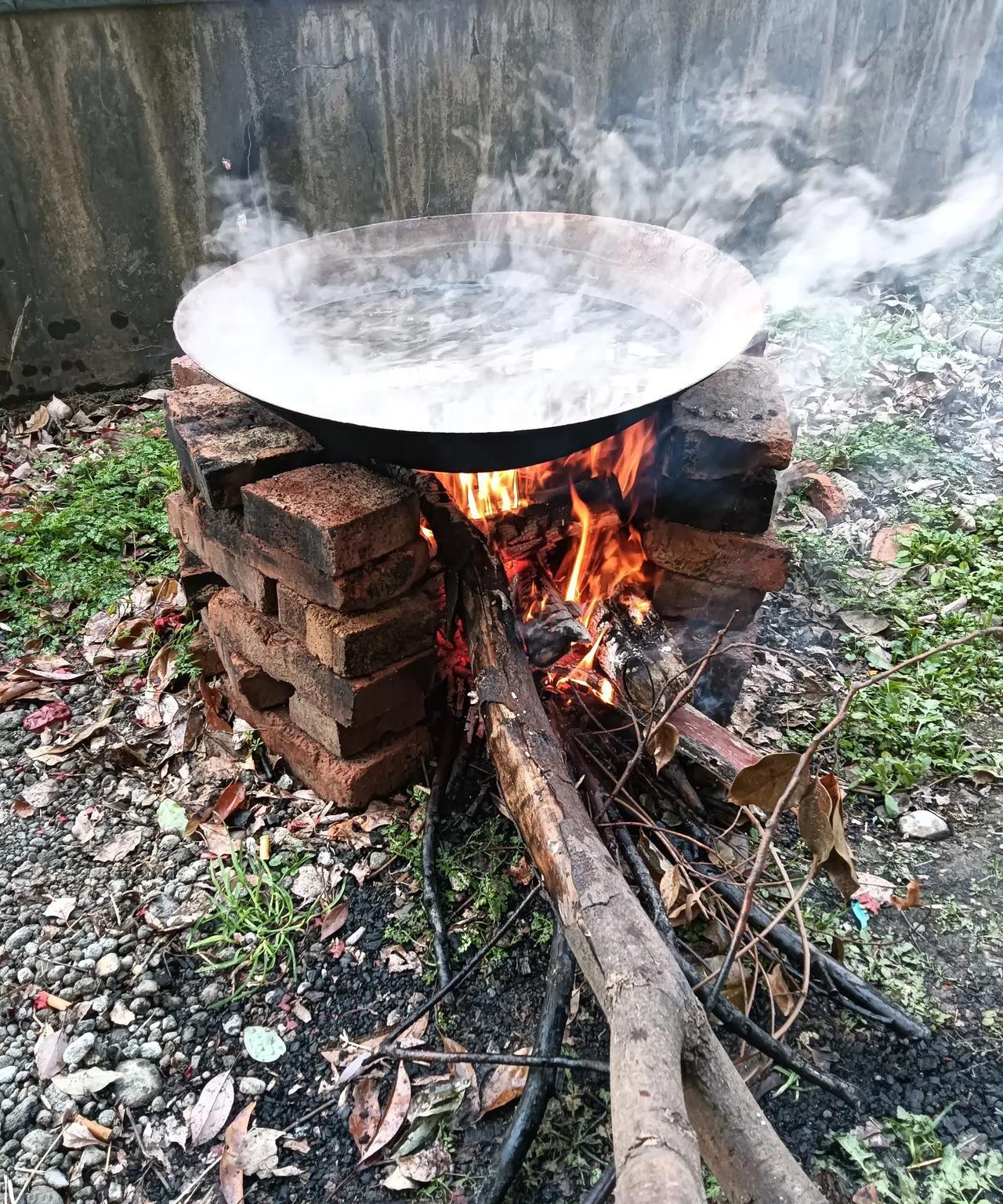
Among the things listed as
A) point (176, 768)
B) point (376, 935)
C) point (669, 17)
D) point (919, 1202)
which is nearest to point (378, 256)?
point (176, 768)

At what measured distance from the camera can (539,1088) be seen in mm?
1775

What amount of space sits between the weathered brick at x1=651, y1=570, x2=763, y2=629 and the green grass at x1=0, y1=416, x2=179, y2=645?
2.29 meters

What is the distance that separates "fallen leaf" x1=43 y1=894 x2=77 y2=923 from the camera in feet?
7.75

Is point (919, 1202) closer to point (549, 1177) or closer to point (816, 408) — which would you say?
point (549, 1177)

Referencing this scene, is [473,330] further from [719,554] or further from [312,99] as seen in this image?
[312,99]

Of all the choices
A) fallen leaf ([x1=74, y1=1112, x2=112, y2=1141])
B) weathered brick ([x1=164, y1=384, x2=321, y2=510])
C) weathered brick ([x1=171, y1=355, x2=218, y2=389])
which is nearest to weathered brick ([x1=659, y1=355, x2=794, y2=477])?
weathered brick ([x1=164, y1=384, x2=321, y2=510])

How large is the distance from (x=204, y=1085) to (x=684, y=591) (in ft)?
6.37

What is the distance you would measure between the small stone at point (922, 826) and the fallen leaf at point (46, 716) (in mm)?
2915

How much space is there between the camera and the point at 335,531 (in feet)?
6.79

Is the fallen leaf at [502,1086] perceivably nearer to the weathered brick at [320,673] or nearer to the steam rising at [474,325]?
the weathered brick at [320,673]

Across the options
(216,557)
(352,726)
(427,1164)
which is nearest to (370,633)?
(352,726)

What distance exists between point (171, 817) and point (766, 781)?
75.6 inches

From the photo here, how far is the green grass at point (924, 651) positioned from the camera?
2795mm

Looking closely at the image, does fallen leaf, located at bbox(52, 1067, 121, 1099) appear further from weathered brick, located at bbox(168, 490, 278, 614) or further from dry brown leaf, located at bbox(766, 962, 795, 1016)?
dry brown leaf, located at bbox(766, 962, 795, 1016)
